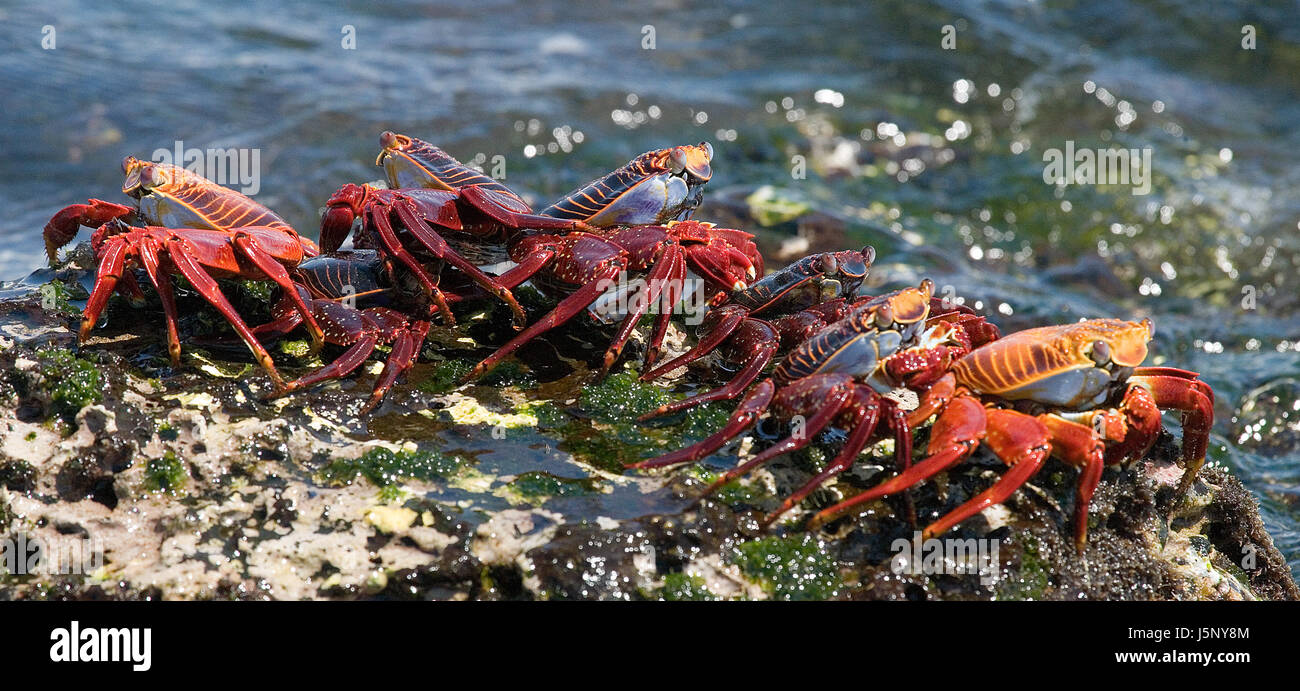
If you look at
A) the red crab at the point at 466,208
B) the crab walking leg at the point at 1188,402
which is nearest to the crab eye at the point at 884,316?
the crab walking leg at the point at 1188,402

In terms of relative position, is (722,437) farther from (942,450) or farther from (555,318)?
(555,318)

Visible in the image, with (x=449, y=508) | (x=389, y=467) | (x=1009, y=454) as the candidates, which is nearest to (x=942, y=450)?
(x=1009, y=454)

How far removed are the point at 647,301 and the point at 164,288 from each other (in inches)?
72.3

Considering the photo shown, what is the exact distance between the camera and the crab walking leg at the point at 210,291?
142 inches

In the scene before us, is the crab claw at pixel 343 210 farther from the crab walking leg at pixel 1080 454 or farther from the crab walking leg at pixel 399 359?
the crab walking leg at pixel 1080 454

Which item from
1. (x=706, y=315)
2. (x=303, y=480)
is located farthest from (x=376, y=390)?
(x=706, y=315)

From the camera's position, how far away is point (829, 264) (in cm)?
425

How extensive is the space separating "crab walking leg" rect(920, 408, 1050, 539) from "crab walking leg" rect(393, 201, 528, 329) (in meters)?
1.85

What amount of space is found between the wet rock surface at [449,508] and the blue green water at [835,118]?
4.19 meters

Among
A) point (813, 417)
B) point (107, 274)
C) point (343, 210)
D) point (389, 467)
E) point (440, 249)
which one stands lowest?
point (389, 467)

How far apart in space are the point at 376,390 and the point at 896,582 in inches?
79.2

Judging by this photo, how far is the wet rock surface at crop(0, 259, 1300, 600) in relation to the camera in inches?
125

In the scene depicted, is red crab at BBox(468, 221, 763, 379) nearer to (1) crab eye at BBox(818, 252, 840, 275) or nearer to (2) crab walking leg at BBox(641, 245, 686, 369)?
(2) crab walking leg at BBox(641, 245, 686, 369)

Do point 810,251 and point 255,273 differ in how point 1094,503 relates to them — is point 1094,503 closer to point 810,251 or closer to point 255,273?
point 255,273
